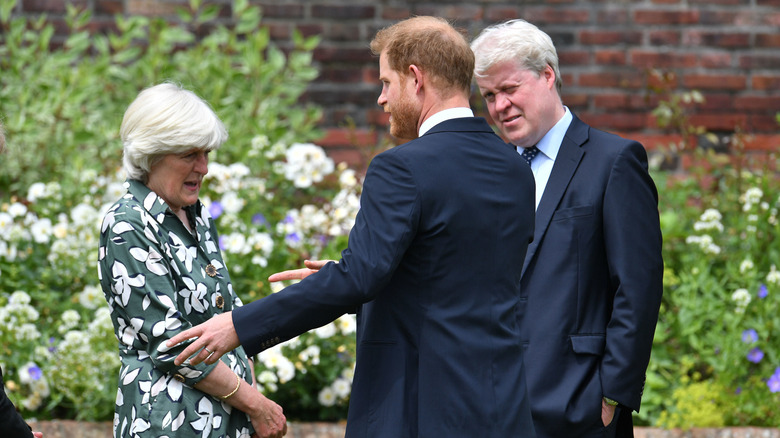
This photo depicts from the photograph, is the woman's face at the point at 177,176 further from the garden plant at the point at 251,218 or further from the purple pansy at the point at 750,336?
the purple pansy at the point at 750,336

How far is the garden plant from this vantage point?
403cm

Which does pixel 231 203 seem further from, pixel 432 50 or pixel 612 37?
pixel 612 37


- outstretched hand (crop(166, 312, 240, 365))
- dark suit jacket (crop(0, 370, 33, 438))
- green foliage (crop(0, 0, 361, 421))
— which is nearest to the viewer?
dark suit jacket (crop(0, 370, 33, 438))

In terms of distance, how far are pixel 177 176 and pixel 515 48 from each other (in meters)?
1.13

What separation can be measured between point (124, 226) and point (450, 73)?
93 centimetres

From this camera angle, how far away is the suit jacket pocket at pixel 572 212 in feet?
9.12

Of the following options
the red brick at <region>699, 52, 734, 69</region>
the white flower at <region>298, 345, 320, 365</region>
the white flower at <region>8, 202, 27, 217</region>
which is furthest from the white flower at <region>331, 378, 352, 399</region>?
the red brick at <region>699, 52, 734, 69</region>

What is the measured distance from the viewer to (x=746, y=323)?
429 cm

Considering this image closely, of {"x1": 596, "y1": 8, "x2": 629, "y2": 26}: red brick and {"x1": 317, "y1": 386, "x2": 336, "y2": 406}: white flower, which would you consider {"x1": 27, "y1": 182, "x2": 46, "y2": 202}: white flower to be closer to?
{"x1": 317, "y1": 386, "x2": 336, "y2": 406}: white flower

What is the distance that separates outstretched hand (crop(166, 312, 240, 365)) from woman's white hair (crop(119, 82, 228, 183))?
521mm

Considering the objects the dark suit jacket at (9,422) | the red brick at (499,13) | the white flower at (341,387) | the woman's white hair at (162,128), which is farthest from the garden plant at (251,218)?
the dark suit jacket at (9,422)

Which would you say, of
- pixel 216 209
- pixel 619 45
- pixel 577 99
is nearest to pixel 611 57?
pixel 619 45

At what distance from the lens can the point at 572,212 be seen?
2.80m

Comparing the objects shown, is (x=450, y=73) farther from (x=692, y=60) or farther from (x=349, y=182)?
(x=692, y=60)
